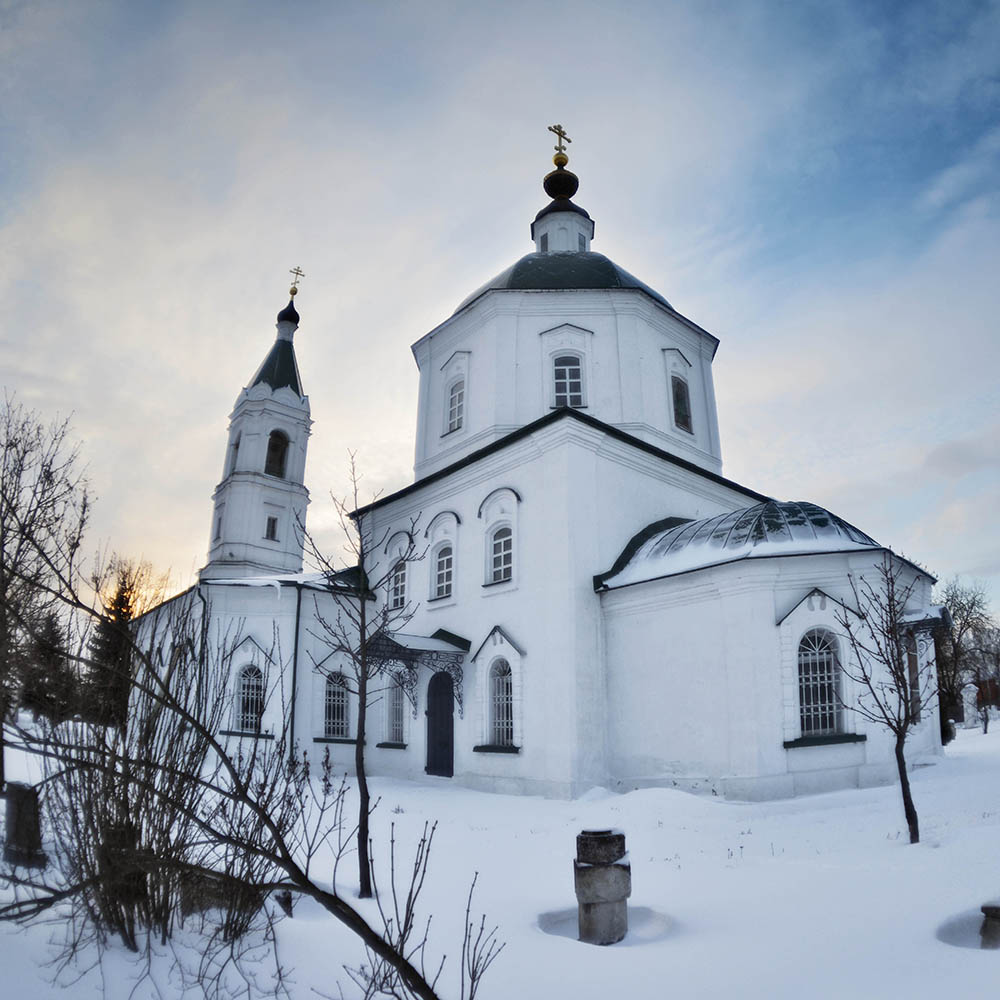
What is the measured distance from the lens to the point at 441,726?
52.6 feet

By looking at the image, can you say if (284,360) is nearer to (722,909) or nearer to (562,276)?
(562,276)

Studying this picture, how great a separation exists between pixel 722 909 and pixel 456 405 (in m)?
13.9

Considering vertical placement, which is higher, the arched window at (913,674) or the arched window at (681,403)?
the arched window at (681,403)

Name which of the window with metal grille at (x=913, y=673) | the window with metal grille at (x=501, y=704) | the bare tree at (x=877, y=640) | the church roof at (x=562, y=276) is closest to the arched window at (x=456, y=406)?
the church roof at (x=562, y=276)

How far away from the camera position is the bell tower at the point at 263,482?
27.5 metres

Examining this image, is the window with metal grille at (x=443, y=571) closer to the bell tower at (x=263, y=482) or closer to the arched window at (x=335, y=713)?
the arched window at (x=335, y=713)

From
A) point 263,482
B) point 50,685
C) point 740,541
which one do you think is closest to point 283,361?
point 263,482

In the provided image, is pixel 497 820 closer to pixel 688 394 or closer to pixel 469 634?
pixel 469 634

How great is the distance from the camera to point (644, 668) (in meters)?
13.3

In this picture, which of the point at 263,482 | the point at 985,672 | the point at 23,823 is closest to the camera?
the point at 23,823

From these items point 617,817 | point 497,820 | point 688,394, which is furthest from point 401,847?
point 688,394

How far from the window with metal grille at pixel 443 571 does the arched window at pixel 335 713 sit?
11.5 feet

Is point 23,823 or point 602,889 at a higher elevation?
point 23,823

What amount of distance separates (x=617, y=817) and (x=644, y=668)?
3.25 meters
